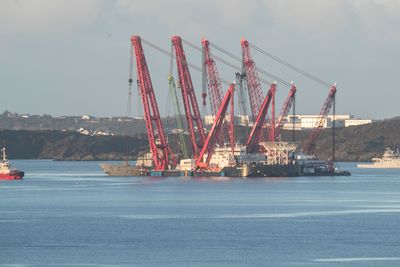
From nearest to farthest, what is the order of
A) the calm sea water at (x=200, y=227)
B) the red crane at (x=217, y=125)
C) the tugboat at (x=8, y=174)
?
the calm sea water at (x=200, y=227) → the red crane at (x=217, y=125) → the tugboat at (x=8, y=174)

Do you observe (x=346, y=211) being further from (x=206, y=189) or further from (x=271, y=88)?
(x=271, y=88)

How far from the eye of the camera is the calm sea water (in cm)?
6706

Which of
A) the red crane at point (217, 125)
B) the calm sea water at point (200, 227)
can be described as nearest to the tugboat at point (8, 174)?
the red crane at point (217, 125)

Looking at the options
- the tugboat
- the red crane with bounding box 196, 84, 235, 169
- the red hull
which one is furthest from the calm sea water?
the tugboat

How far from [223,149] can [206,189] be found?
119 feet

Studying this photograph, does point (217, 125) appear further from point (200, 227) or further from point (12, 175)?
point (200, 227)

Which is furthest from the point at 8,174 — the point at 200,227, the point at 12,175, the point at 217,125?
the point at 200,227

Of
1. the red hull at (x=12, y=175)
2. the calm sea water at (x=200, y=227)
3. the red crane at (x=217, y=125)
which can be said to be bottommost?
the calm sea water at (x=200, y=227)

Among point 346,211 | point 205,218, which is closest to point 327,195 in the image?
point 346,211

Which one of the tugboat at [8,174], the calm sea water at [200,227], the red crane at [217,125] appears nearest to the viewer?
the calm sea water at [200,227]

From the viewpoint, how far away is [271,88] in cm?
17112

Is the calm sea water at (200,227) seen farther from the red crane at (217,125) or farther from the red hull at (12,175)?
the red hull at (12,175)

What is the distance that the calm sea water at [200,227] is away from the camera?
67.1 meters

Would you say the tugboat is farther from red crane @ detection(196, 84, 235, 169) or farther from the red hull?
red crane @ detection(196, 84, 235, 169)
